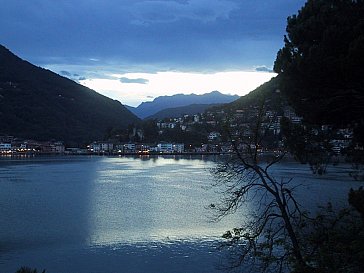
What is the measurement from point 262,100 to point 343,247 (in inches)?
73.9

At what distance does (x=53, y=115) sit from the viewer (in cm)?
10962

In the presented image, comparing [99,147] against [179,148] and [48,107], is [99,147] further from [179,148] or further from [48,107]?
[179,148]

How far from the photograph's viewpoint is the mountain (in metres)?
106

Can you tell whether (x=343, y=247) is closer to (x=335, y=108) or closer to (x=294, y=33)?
(x=335, y=108)

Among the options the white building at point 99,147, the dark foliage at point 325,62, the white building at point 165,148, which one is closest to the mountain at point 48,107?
the white building at point 99,147

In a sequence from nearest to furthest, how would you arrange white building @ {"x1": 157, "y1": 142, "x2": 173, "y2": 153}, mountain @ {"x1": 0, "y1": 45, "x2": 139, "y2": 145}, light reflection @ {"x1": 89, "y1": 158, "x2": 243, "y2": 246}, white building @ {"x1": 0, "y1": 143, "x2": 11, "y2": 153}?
1. light reflection @ {"x1": 89, "y1": 158, "x2": 243, "y2": 246}
2. white building @ {"x1": 0, "y1": 143, "x2": 11, "y2": 153}
3. mountain @ {"x1": 0, "y1": 45, "x2": 139, "y2": 145}
4. white building @ {"x1": 157, "y1": 142, "x2": 173, "y2": 153}

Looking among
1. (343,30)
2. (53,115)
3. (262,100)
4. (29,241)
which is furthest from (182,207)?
(53,115)

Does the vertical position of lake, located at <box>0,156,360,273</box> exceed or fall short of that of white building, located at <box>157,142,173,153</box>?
it falls short

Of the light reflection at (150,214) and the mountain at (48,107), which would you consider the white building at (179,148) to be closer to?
the mountain at (48,107)

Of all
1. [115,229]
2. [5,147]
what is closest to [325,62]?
[115,229]

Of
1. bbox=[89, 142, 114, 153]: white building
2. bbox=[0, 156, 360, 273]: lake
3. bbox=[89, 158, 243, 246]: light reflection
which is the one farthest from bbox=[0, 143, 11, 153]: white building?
bbox=[0, 156, 360, 273]: lake

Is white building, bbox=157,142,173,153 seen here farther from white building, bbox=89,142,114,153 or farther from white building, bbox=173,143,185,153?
white building, bbox=89,142,114,153

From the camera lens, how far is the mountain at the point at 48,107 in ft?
348

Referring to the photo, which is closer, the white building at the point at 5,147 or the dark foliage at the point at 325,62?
the dark foliage at the point at 325,62
